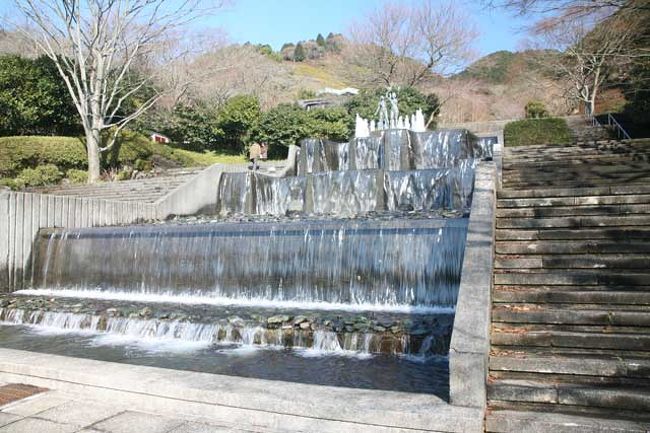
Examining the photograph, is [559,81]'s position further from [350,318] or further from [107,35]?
[350,318]

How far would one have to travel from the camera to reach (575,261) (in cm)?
623

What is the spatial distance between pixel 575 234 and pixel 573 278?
116 cm

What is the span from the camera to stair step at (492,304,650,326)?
508cm

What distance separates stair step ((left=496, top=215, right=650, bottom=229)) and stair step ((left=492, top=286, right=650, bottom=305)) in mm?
1578

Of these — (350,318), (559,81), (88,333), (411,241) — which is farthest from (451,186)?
(559,81)

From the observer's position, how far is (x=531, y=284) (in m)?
5.98

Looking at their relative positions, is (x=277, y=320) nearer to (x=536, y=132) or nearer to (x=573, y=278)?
(x=573, y=278)

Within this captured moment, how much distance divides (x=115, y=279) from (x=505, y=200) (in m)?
8.17

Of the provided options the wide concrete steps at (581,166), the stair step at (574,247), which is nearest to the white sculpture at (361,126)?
the wide concrete steps at (581,166)

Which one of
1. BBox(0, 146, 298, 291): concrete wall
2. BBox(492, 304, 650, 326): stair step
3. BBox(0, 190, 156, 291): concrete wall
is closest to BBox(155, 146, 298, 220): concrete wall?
BBox(0, 146, 298, 291): concrete wall

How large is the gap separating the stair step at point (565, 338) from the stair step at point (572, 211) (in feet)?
8.93

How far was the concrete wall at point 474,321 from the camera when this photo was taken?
3.92m

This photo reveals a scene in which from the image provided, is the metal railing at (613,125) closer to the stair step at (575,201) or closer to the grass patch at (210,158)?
the stair step at (575,201)

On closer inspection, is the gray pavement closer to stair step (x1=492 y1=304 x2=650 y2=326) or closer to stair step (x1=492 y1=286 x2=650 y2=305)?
stair step (x1=492 y1=304 x2=650 y2=326)
